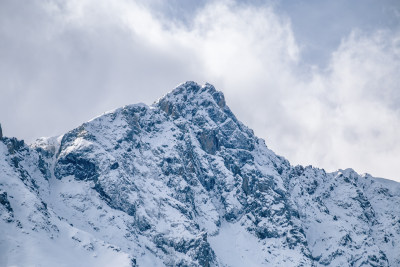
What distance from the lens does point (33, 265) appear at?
655 ft

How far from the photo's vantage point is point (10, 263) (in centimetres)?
19812

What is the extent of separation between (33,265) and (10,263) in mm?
8011
